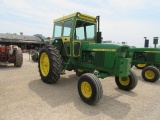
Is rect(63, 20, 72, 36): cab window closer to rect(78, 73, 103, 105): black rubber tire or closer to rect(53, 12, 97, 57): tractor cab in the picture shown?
rect(53, 12, 97, 57): tractor cab

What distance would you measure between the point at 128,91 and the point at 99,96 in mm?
1829

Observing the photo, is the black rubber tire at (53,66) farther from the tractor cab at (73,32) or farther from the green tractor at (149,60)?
the green tractor at (149,60)

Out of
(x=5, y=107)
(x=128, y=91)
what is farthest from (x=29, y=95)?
(x=128, y=91)

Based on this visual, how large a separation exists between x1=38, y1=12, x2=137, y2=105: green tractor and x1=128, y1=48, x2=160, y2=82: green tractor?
2.35 m

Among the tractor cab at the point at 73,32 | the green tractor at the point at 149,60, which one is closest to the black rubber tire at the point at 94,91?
the tractor cab at the point at 73,32

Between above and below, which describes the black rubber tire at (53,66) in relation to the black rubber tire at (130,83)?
above

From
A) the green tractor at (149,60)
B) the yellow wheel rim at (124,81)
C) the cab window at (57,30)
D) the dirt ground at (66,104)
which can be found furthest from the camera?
the green tractor at (149,60)

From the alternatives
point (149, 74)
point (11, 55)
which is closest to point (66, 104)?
point (149, 74)

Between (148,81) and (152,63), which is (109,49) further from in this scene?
(152,63)

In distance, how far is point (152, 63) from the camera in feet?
28.1

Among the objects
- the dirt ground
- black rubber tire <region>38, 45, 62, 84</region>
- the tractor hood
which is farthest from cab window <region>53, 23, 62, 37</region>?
the dirt ground

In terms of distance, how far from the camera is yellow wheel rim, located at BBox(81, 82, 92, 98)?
429 cm

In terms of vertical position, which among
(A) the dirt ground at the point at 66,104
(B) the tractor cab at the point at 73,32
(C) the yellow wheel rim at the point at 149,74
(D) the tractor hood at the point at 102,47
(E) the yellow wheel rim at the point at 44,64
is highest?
A: (B) the tractor cab at the point at 73,32

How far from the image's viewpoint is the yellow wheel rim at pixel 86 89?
4289 mm
